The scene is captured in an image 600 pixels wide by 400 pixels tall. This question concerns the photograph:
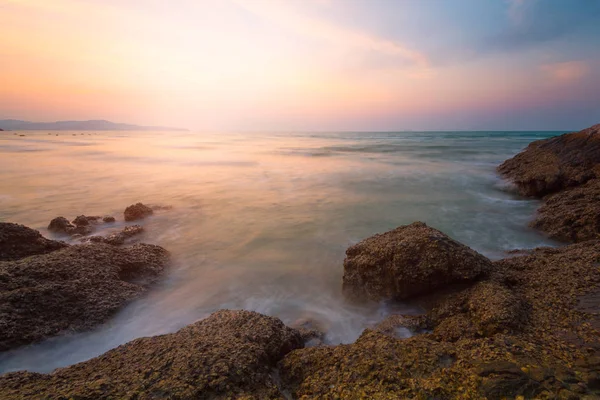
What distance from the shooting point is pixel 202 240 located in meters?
7.71

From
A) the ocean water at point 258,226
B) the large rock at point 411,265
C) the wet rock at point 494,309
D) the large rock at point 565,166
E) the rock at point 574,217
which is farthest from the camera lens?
the large rock at point 565,166

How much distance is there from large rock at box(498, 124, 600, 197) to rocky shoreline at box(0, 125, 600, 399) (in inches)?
265

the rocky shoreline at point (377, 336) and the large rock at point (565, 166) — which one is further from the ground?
the large rock at point (565, 166)

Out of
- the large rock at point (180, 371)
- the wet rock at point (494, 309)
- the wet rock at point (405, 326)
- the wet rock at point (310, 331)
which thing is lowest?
the wet rock at point (310, 331)

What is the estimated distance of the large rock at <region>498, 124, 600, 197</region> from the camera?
9508mm

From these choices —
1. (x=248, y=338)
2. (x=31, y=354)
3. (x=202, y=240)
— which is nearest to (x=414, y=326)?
(x=248, y=338)

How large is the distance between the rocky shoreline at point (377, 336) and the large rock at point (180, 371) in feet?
0.03

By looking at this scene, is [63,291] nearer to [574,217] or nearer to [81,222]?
[81,222]

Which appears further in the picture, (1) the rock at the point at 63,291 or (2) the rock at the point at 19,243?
(2) the rock at the point at 19,243

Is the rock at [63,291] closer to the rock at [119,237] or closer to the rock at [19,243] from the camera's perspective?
the rock at [19,243]

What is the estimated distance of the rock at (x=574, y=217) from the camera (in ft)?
19.7

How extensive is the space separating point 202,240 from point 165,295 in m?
2.70

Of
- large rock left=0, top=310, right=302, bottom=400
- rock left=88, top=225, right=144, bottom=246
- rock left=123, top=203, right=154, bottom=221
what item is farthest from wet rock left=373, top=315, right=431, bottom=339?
rock left=123, top=203, right=154, bottom=221

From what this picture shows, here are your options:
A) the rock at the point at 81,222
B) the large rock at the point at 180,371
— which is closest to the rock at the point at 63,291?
the large rock at the point at 180,371
